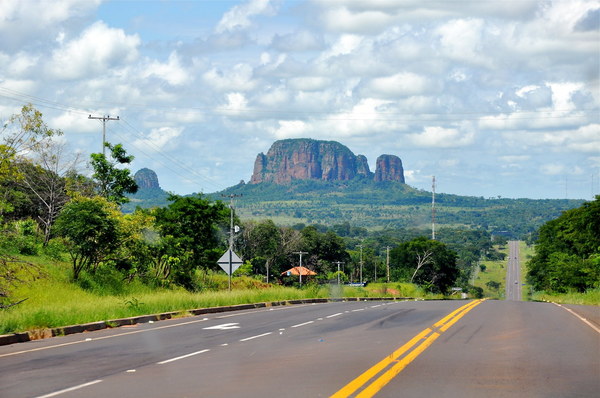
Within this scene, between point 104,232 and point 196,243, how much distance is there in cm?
1625

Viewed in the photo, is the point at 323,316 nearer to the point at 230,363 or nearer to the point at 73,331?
the point at 73,331

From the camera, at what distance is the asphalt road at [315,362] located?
10688mm

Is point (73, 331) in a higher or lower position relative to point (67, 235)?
lower

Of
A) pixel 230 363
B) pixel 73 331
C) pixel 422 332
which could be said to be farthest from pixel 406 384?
pixel 73 331

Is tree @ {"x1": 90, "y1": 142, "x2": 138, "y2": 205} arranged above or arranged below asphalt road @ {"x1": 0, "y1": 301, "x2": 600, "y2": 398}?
above

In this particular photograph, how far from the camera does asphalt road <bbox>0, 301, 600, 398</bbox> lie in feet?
35.1

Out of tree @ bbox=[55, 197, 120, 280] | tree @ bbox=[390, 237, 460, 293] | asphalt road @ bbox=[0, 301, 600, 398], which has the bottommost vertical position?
tree @ bbox=[390, 237, 460, 293]

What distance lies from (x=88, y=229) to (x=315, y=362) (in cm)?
2624

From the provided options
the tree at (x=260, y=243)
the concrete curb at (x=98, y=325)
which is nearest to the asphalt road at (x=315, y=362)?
the concrete curb at (x=98, y=325)

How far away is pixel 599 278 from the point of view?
8031 centimetres

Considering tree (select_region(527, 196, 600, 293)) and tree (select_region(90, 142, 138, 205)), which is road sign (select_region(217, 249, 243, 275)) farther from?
tree (select_region(527, 196, 600, 293))

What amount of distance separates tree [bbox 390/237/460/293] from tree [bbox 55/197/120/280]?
289 feet

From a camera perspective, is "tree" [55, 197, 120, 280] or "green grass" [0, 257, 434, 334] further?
"tree" [55, 197, 120, 280]

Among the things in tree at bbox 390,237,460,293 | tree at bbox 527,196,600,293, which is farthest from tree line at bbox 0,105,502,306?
tree at bbox 390,237,460,293
